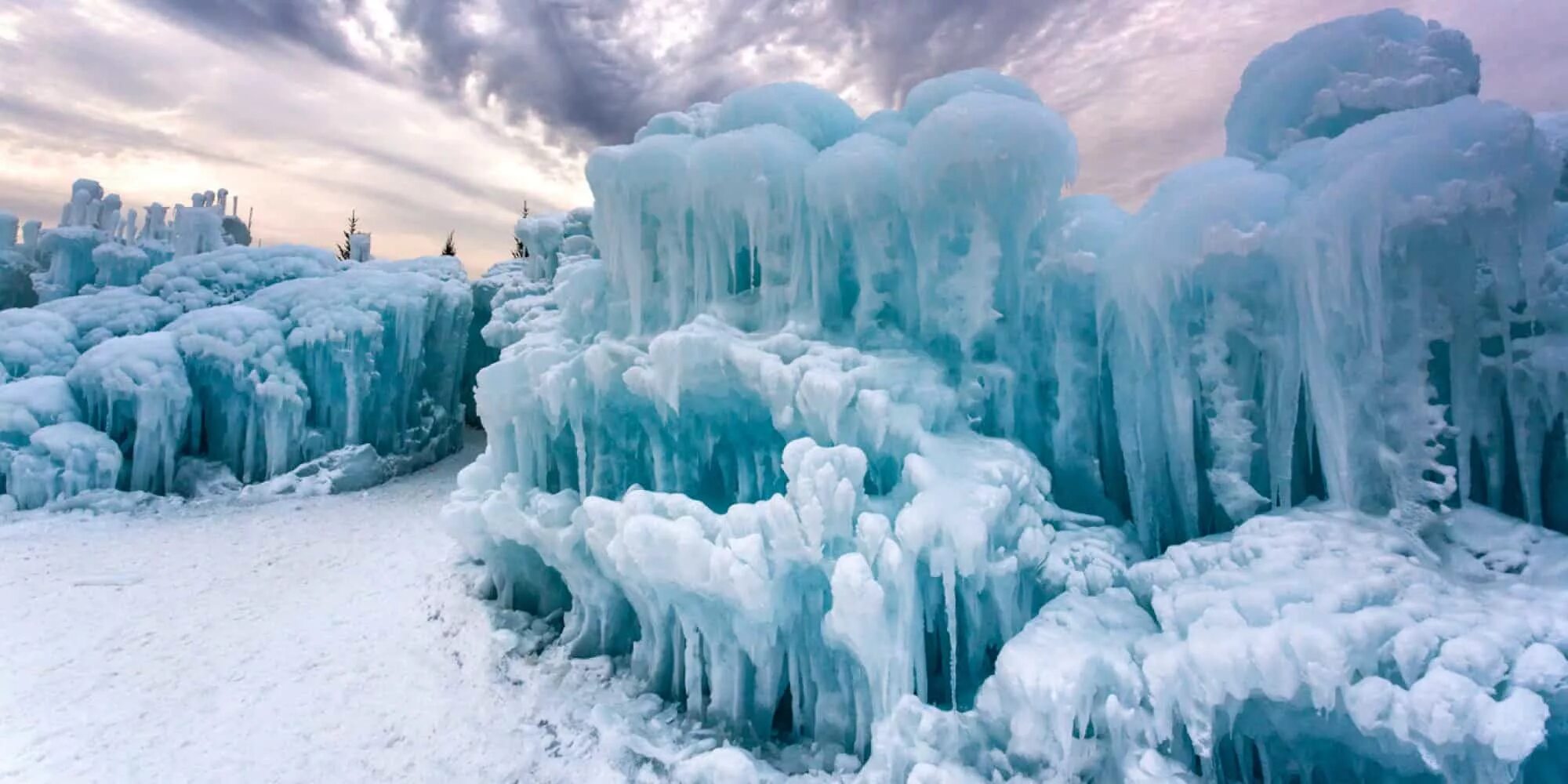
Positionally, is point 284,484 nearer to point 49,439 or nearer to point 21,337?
point 49,439

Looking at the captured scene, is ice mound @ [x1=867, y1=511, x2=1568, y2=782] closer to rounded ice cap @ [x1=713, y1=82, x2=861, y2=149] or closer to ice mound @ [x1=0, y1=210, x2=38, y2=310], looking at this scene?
rounded ice cap @ [x1=713, y1=82, x2=861, y2=149]

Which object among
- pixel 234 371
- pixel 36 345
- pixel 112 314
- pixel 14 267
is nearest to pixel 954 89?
pixel 234 371

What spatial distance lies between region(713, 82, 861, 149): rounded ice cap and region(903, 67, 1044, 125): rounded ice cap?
1.00m

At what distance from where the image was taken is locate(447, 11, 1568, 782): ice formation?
5.11m

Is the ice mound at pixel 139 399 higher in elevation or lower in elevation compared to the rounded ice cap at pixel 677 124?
lower

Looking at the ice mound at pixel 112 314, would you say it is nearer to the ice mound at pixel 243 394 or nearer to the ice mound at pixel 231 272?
the ice mound at pixel 231 272

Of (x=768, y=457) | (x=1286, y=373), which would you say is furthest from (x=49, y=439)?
(x=1286, y=373)

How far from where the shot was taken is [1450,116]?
554 cm

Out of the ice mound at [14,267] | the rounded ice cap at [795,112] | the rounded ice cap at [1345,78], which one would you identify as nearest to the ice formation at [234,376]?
the ice mound at [14,267]

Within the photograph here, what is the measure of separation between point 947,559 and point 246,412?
17.6 metres

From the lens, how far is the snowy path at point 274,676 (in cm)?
720

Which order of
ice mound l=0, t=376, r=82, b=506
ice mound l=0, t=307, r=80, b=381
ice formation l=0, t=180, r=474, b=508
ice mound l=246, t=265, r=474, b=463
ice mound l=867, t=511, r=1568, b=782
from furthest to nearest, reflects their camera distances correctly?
ice mound l=246, t=265, r=474, b=463 < ice mound l=0, t=307, r=80, b=381 < ice formation l=0, t=180, r=474, b=508 < ice mound l=0, t=376, r=82, b=506 < ice mound l=867, t=511, r=1568, b=782

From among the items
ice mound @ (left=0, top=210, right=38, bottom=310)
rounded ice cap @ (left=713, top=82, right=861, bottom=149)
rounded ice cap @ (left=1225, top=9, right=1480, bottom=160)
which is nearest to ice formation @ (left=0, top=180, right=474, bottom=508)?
ice mound @ (left=0, top=210, right=38, bottom=310)

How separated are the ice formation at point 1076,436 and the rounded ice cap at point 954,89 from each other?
0.06 m
